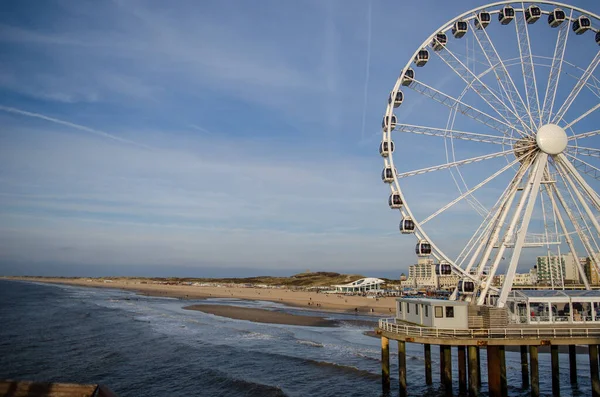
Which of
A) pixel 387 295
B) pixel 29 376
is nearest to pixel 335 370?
pixel 29 376

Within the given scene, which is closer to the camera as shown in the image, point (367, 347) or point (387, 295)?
point (367, 347)

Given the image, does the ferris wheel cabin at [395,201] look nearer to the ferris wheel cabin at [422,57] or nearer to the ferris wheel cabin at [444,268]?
the ferris wheel cabin at [444,268]

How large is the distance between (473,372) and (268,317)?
4778 centimetres

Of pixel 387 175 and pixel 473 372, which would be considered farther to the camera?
pixel 387 175

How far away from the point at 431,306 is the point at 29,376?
80.8 ft

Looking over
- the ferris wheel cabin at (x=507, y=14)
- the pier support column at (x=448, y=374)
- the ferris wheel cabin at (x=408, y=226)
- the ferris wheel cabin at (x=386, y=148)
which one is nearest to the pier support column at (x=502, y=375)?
the pier support column at (x=448, y=374)

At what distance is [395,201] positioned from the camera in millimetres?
28516

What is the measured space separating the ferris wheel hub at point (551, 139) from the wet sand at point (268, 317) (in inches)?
1533

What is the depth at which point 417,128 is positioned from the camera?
2909cm

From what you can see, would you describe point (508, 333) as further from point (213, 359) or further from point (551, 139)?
point (213, 359)

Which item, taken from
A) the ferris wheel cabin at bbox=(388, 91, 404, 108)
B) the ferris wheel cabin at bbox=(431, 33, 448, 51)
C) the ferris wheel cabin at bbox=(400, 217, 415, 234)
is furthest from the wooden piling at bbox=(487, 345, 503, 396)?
the ferris wheel cabin at bbox=(431, 33, 448, 51)

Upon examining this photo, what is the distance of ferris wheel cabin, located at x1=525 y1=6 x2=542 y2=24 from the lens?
30.0 metres

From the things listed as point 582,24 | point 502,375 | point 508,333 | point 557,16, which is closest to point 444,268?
point 508,333

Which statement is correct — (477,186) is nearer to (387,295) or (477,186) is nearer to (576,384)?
(576,384)
